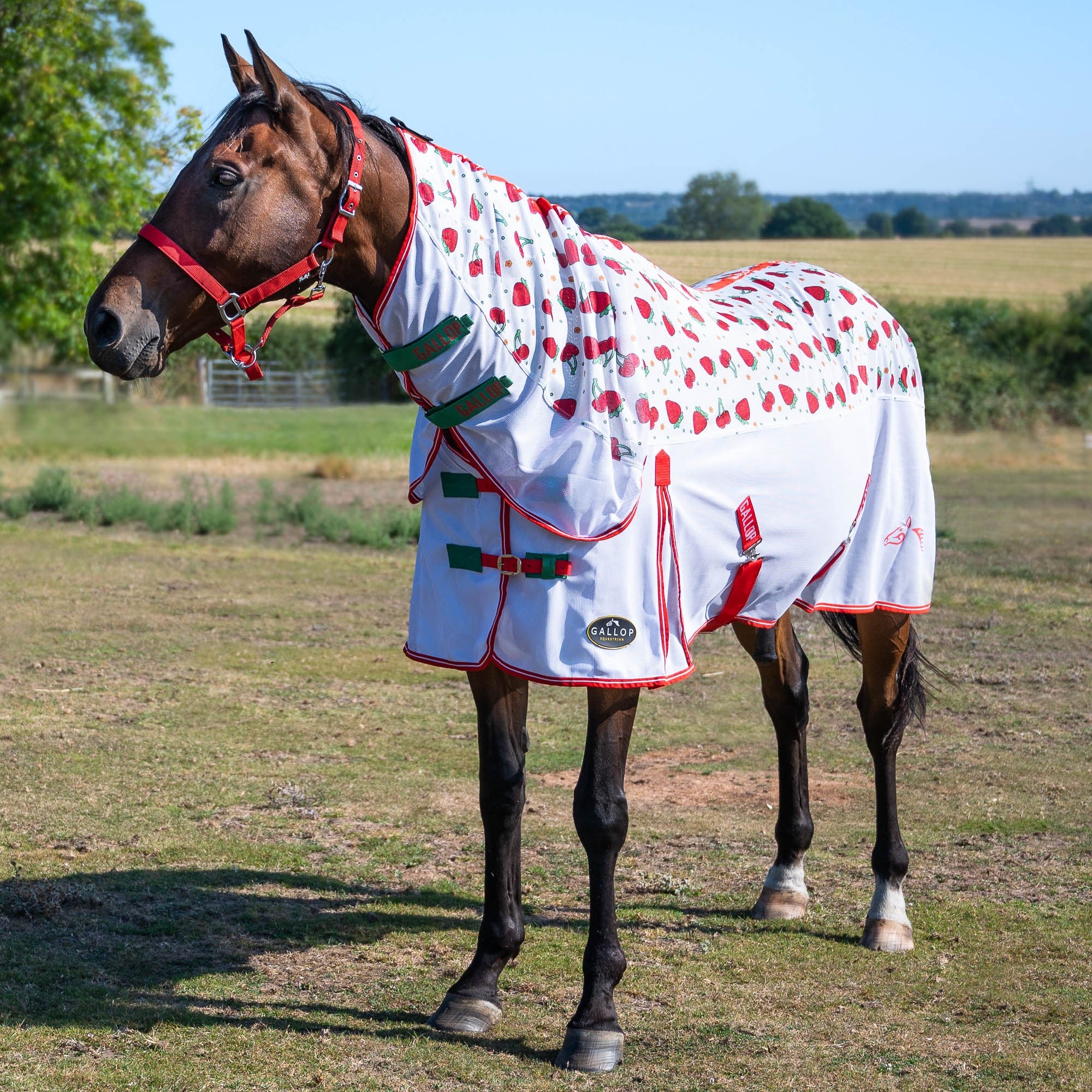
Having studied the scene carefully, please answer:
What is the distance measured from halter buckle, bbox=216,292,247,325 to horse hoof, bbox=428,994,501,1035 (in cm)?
196

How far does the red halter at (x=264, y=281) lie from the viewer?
2.87m

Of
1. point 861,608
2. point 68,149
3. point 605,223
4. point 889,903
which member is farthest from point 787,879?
point 605,223

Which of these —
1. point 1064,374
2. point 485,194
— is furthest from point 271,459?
point 1064,374

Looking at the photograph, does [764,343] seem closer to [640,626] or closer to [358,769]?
[640,626]

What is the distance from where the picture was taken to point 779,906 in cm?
444

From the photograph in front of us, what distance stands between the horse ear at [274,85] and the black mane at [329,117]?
0.03 m

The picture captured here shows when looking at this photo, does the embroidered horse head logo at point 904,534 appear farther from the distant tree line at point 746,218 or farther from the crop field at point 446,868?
the distant tree line at point 746,218

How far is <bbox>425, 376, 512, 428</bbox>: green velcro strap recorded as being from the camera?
10.4 feet

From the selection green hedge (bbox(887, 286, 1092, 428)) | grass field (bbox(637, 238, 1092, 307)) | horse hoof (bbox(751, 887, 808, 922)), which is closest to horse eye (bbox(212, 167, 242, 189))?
horse hoof (bbox(751, 887, 808, 922))

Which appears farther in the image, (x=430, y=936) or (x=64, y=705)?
(x=64, y=705)

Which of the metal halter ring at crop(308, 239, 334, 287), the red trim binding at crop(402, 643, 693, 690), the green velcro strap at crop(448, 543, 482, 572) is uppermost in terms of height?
the metal halter ring at crop(308, 239, 334, 287)

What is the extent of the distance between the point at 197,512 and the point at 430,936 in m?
10.1

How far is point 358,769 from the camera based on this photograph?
5.91 meters

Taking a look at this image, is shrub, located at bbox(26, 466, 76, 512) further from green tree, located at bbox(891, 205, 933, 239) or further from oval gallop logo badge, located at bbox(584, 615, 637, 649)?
green tree, located at bbox(891, 205, 933, 239)
